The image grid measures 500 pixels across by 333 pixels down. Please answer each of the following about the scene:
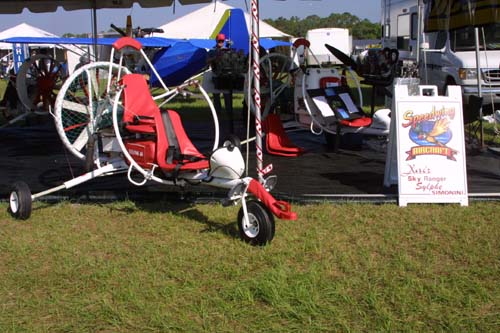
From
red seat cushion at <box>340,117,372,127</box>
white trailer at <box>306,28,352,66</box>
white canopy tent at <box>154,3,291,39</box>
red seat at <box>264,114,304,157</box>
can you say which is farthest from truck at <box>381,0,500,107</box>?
white trailer at <box>306,28,352,66</box>

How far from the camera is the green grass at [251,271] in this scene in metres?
3.04

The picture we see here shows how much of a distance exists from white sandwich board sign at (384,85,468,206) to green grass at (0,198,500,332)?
160 millimetres

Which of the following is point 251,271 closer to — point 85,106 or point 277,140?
point 85,106

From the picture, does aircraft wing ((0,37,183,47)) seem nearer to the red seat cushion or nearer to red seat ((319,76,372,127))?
red seat ((319,76,372,127))

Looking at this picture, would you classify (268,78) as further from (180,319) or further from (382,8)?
(382,8)

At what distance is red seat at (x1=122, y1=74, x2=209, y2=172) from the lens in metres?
4.69

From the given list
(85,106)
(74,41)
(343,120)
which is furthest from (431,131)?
(74,41)

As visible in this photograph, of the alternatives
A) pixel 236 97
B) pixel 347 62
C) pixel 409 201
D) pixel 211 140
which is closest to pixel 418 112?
pixel 409 201

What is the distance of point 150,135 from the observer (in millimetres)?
4910

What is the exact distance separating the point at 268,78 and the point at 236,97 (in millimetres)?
7915

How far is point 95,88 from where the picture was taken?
5398 mm

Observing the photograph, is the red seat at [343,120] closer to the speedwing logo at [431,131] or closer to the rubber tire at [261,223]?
the speedwing logo at [431,131]

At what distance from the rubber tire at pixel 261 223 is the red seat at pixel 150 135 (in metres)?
0.74

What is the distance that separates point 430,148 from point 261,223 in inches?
78.8
